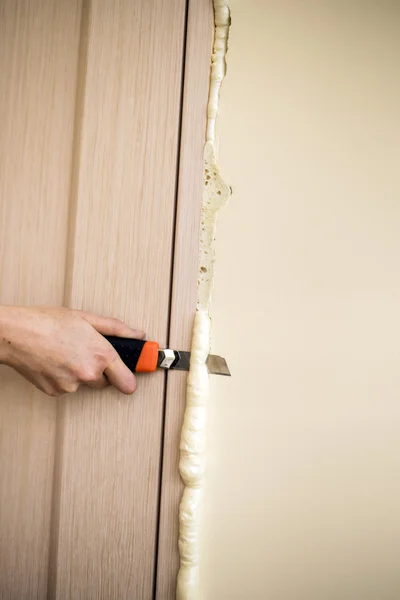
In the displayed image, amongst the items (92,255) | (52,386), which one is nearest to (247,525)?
(52,386)

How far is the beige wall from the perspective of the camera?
2.11 feet

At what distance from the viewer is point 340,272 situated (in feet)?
2.20

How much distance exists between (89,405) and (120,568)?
26cm

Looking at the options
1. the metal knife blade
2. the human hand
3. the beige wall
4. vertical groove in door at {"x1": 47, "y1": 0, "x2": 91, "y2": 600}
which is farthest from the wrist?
the beige wall

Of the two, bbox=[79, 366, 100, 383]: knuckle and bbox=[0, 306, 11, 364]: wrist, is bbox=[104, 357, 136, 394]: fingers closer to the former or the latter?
bbox=[79, 366, 100, 383]: knuckle

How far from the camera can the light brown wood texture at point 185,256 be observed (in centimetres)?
60

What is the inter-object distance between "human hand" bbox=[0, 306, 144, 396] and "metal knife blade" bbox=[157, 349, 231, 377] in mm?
60

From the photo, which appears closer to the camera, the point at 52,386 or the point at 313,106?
the point at 52,386

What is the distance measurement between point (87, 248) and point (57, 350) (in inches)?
7.1

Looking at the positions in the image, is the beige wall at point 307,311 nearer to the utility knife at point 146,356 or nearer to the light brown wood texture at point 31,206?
the utility knife at point 146,356

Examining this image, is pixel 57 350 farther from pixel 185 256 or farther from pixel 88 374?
pixel 185 256

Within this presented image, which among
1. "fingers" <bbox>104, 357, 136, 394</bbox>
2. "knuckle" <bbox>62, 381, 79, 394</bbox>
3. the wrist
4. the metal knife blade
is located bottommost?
"knuckle" <bbox>62, 381, 79, 394</bbox>

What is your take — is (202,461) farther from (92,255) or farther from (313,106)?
(313,106)

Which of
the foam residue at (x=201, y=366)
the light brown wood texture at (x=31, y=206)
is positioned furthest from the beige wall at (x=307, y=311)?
the light brown wood texture at (x=31, y=206)
